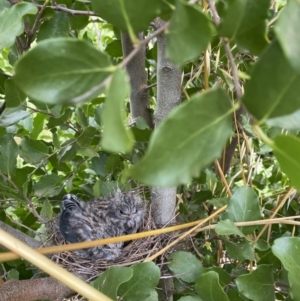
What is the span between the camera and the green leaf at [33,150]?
2.59 feet

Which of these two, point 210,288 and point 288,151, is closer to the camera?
point 288,151

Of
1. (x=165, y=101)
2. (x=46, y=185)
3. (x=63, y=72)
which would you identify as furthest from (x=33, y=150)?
(x=63, y=72)

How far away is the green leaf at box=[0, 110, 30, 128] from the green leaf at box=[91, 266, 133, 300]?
305mm

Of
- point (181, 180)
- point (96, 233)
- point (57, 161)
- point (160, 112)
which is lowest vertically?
point (96, 233)

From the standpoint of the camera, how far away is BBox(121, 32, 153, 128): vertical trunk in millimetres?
746

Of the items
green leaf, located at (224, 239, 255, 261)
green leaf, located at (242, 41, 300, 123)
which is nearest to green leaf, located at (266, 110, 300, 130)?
green leaf, located at (242, 41, 300, 123)

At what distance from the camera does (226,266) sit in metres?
0.77

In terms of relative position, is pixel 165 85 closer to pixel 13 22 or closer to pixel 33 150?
pixel 13 22

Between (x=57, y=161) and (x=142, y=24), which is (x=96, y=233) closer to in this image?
(x=57, y=161)

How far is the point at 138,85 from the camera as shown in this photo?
768 mm

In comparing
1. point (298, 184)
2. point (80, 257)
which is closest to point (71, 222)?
point (80, 257)

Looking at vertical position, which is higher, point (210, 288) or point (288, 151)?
point (288, 151)

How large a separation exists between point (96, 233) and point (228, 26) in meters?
0.67

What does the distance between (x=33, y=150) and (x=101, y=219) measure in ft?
0.72
